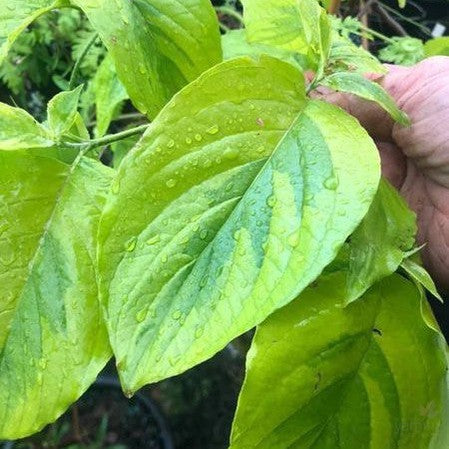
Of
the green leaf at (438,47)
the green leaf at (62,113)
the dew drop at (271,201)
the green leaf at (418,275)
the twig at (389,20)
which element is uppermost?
the green leaf at (62,113)

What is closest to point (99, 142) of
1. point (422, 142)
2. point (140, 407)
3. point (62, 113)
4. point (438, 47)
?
point (62, 113)

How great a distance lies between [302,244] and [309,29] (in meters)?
0.14

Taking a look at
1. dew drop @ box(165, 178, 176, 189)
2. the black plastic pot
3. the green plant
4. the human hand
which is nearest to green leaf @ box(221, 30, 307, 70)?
the human hand

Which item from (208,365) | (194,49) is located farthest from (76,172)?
(208,365)

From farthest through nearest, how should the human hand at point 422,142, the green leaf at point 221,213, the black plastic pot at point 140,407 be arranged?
1. the black plastic pot at point 140,407
2. the human hand at point 422,142
3. the green leaf at point 221,213

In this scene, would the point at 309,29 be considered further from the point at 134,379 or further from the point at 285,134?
the point at 134,379

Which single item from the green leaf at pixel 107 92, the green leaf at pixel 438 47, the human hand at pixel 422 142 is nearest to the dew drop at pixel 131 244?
the human hand at pixel 422 142

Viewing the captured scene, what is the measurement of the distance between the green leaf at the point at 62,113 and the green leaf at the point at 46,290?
0.02 meters

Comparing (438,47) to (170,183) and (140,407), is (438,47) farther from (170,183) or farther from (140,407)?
(140,407)

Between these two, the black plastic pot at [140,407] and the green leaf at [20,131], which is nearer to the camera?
the green leaf at [20,131]

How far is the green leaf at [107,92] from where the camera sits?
66cm

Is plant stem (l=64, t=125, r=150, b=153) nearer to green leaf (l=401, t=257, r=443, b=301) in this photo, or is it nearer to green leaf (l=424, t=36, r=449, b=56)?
green leaf (l=401, t=257, r=443, b=301)

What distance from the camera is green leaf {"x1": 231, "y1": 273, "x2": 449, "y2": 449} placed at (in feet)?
1.20

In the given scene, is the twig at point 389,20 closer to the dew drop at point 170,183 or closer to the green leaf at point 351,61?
the green leaf at point 351,61
